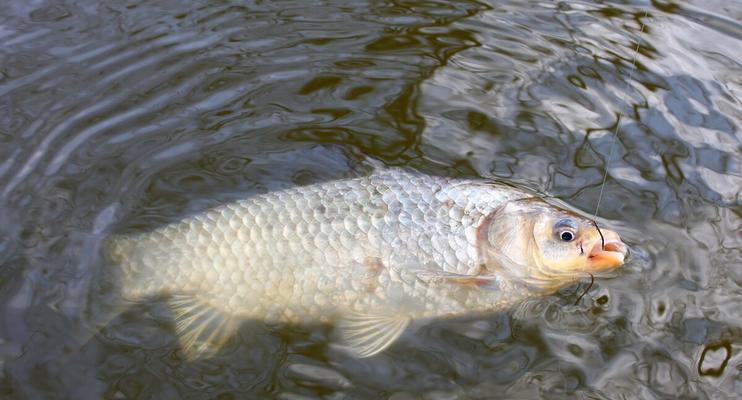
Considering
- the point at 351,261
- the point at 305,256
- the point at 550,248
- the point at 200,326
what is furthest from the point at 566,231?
the point at 200,326

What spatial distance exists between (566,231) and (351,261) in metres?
0.95

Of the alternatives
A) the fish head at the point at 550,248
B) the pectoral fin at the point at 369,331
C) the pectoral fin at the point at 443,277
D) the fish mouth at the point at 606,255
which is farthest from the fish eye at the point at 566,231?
the pectoral fin at the point at 369,331

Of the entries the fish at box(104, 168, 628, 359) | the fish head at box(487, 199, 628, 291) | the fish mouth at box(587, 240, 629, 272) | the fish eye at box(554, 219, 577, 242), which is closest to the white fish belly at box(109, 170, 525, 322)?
the fish at box(104, 168, 628, 359)

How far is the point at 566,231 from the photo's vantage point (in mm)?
3641

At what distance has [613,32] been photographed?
571 centimetres

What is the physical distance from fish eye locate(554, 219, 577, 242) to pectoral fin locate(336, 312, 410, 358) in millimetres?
761

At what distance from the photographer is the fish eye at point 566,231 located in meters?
3.64

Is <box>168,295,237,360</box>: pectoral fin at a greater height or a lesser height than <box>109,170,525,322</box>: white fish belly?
lesser

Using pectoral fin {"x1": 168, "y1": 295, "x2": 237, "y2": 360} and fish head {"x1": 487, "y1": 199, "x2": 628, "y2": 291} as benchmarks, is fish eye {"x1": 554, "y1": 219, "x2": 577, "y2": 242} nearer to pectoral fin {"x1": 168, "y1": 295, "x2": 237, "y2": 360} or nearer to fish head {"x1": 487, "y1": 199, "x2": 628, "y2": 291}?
fish head {"x1": 487, "y1": 199, "x2": 628, "y2": 291}

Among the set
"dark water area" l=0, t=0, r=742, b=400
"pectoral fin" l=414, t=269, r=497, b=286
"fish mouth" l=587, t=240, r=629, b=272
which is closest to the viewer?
"dark water area" l=0, t=0, r=742, b=400

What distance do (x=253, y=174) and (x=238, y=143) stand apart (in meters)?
0.28

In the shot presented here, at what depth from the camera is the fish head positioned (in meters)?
3.62

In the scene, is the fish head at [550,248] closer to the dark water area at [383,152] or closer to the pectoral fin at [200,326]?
the dark water area at [383,152]

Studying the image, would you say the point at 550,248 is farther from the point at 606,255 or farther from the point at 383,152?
the point at 383,152
